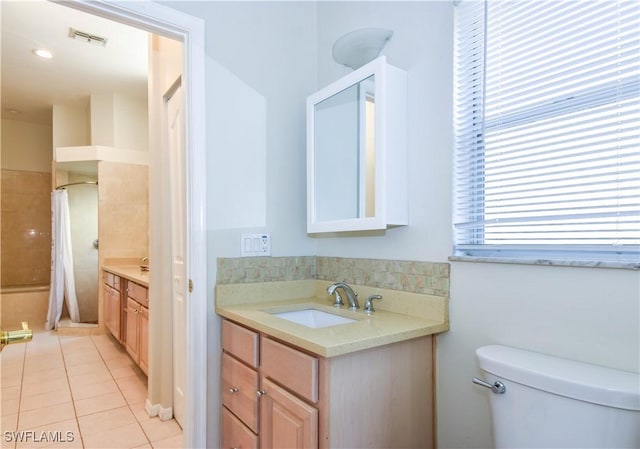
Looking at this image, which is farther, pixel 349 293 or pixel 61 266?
pixel 61 266

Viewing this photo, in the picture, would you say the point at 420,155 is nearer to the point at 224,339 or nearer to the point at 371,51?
the point at 371,51

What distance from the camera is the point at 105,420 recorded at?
7.37ft

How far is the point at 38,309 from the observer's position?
4.84 meters

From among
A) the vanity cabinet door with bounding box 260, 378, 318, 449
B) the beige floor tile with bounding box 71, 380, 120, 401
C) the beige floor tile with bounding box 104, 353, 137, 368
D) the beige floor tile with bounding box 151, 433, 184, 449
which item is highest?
the vanity cabinet door with bounding box 260, 378, 318, 449

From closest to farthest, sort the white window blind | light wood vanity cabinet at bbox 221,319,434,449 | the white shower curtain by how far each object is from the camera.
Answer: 1. the white window blind
2. light wood vanity cabinet at bbox 221,319,434,449
3. the white shower curtain

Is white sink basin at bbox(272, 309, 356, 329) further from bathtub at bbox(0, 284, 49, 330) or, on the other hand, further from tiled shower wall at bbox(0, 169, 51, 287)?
tiled shower wall at bbox(0, 169, 51, 287)

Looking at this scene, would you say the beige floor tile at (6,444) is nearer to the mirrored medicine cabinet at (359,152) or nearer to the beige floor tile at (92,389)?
the beige floor tile at (92,389)

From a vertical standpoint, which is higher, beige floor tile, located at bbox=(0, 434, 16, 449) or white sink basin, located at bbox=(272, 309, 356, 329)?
white sink basin, located at bbox=(272, 309, 356, 329)

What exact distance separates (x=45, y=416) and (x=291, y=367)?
2.04 m

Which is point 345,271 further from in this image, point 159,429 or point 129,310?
point 129,310

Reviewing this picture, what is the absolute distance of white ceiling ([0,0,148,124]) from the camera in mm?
2783

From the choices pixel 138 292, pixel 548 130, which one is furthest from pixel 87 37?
pixel 548 130

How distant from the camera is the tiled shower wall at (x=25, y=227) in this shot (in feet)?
16.3

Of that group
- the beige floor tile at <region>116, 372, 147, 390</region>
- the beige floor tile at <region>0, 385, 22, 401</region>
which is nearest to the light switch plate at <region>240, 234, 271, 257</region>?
the beige floor tile at <region>116, 372, 147, 390</region>
